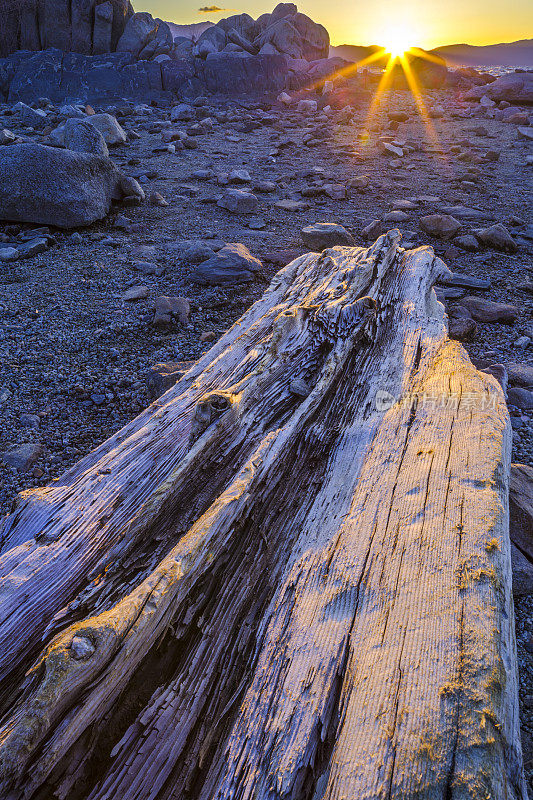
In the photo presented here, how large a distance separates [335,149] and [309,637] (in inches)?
478

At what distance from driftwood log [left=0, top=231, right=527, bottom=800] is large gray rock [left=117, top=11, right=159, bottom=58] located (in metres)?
30.7

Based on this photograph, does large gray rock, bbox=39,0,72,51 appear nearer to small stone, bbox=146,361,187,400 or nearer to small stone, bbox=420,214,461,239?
small stone, bbox=420,214,461,239

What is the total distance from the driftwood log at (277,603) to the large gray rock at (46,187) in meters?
5.44

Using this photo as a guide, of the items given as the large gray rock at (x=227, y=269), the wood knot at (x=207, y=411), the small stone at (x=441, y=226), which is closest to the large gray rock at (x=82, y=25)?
the small stone at (x=441, y=226)

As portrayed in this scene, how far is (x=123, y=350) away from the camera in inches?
172

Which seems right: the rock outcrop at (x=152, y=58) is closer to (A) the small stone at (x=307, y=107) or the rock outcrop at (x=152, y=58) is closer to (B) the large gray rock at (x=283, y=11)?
(B) the large gray rock at (x=283, y=11)

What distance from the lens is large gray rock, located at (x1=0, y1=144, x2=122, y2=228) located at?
21.4 ft

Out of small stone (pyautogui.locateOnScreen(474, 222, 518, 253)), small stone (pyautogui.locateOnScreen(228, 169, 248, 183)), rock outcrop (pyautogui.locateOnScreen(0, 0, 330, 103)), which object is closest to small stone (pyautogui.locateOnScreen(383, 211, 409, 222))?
small stone (pyautogui.locateOnScreen(474, 222, 518, 253))

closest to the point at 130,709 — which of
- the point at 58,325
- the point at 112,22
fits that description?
the point at 58,325

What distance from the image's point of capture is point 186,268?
18.9ft

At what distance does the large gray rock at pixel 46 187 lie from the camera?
21.4ft

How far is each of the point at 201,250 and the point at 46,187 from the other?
2335 millimetres

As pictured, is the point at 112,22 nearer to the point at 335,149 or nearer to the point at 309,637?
the point at 335,149

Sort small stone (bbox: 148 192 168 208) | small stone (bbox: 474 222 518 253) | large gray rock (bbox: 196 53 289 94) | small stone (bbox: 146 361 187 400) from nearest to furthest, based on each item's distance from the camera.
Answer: small stone (bbox: 146 361 187 400)
small stone (bbox: 474 222 518 253)
small stone (bbox: 148 192 168 208)
large gray rock (bbox: 196 53 289 94)
